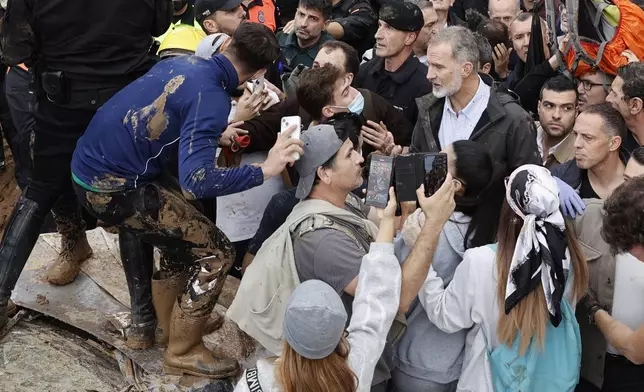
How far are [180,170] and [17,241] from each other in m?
1.20

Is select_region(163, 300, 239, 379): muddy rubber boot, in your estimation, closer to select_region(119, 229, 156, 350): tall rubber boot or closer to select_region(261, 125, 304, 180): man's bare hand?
select_region(119, 229, 156, 350): tall rubber boot

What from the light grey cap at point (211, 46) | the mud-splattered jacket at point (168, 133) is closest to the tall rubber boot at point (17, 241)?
the mud-splattered jacket at point (168, 133)

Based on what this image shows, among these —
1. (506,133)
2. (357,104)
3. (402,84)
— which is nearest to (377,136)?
(357,104)

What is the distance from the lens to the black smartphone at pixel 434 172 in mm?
2943

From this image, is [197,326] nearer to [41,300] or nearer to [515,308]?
[41,300]

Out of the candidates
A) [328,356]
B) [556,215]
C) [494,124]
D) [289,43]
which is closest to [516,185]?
[556,215]

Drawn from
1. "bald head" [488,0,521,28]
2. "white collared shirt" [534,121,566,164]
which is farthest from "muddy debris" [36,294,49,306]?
"bald head" [488,0,521,28]

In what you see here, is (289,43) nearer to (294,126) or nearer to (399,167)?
(294,126)

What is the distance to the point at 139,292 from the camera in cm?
401

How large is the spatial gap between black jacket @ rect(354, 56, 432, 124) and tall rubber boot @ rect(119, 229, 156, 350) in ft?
6.66

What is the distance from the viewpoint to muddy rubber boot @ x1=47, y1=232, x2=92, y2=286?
177 inches

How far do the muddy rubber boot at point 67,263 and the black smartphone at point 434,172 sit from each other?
2503mm

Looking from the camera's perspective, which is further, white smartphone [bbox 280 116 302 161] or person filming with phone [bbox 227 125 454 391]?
white smartphone [bbox 280 116 302 161]

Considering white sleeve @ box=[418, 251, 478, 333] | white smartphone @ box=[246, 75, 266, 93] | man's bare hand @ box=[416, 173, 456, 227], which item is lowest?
white sleeve @ box=[418, 251, 478, 333]
